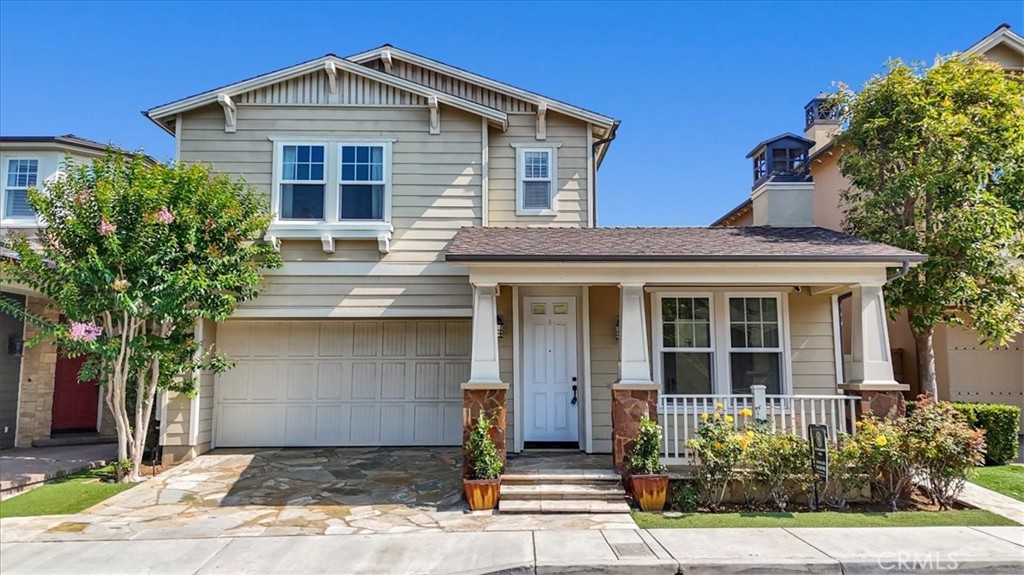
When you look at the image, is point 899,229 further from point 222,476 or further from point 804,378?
point 222,476

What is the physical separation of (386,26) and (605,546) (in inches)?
393

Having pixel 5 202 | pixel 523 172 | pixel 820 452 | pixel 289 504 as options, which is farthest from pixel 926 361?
pixel 5 202

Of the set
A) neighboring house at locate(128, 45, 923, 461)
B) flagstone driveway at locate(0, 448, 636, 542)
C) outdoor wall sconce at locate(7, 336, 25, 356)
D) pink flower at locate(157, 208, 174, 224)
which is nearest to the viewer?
flagstone driveway at locate(0, 448, 636, 542)

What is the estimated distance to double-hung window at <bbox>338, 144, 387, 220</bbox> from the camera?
9.95 m

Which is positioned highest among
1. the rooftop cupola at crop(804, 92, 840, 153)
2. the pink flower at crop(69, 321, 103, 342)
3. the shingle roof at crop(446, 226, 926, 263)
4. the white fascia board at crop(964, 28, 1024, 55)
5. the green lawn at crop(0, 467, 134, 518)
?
the white fascia board at crop(964, 28, 1024, 55)

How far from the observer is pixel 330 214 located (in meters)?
9.80

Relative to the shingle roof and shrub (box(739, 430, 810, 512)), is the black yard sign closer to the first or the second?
shrub (box(739, 430, 810, 512))

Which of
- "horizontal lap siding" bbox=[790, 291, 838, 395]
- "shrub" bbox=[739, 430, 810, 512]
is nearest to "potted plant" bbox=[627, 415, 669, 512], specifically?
"shrub" bbox=[739, 430, 810, 512]

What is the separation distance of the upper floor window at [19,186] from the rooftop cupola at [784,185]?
12.8 m

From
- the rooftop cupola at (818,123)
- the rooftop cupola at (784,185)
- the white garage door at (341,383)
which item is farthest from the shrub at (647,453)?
the rooftop cupola at (818,123)

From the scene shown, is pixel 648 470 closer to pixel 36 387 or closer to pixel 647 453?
pixel 647 453

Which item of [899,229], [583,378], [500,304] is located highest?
[899,229]

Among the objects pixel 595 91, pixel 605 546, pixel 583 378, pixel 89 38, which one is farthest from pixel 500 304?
pixel 89 38

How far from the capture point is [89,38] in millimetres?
9297
